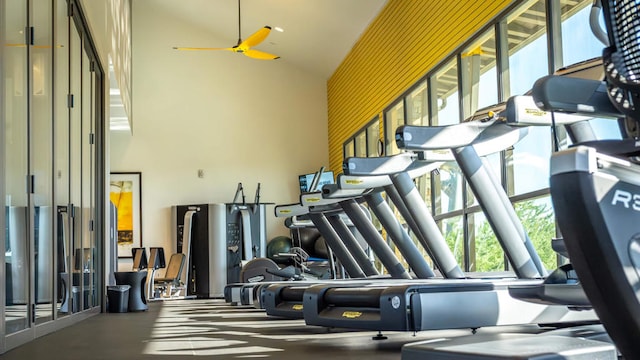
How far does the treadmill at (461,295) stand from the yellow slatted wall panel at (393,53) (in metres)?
3.61

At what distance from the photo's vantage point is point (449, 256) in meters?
5.80

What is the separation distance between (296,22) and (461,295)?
1062 cm

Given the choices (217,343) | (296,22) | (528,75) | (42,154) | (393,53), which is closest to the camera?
(217,343)

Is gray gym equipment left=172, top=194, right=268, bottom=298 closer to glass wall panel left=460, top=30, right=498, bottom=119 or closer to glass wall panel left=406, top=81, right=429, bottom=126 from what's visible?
glass wall panel left=406, top=81, right=429, bottom=126

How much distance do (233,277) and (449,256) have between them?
1052cm

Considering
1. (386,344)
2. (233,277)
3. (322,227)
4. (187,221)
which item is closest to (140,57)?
(187,221)

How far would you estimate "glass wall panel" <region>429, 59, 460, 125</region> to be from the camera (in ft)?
31.6

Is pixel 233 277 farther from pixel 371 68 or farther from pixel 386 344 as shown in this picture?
pixel 386 344

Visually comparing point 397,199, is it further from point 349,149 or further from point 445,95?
point 349,149

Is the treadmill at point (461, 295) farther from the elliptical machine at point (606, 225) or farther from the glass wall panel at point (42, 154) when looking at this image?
the elliptical machine at point (606, 225)

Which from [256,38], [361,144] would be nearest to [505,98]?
[256,38]

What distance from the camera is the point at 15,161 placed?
15.7 feet

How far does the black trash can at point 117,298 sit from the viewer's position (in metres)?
9.65

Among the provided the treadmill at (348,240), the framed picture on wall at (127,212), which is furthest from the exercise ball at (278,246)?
the treadmill at (348,240)
